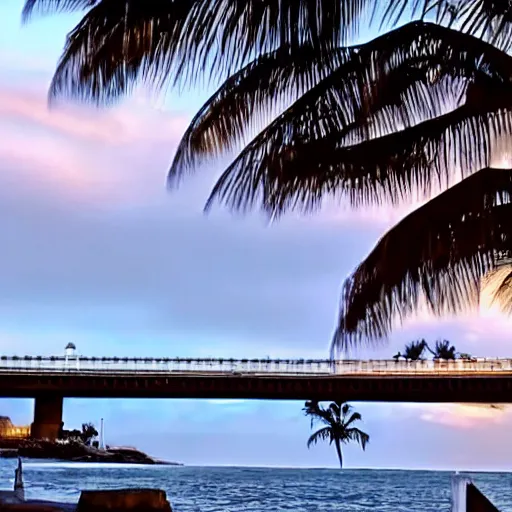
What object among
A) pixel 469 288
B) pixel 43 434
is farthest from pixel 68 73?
pixel 43 434

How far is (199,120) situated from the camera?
A: 5.80 metres

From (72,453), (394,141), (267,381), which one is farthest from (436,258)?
(72,453)

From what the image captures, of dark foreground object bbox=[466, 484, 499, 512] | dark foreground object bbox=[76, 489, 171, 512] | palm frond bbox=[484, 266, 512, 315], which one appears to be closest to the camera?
dark foreground object bbox=[466, 484, 499, 512]

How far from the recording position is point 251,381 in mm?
45344

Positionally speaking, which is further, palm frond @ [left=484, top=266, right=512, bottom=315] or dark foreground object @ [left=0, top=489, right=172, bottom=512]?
palm frond @ [left=484, top=266, right=512, bottom=315]

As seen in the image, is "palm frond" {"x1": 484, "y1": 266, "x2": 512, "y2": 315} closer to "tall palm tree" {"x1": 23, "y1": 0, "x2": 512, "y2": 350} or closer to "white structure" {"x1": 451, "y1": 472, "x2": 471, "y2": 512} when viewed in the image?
"tall palm tree" {"x1": 23, "y1": 0, "x2": 512, "y2": 350}

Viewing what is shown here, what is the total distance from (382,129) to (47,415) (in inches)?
1676

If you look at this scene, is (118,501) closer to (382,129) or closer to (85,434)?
(382,129)

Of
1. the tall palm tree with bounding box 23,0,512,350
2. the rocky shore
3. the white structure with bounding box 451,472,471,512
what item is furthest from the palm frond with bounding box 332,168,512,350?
the rocky shore

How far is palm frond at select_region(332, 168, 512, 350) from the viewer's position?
219 inches

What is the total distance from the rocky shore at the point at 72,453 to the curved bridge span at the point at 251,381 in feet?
47.4

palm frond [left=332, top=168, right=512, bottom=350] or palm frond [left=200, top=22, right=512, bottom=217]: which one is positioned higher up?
palm frond [left=200, top=22, right=512, bottom=217]

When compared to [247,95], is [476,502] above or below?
below

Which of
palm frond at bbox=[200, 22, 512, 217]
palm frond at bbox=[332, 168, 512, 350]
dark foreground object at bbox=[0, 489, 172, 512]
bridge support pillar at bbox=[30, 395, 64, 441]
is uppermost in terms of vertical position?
bridge support pillar at bbox=[30, 395, 64, 441]
